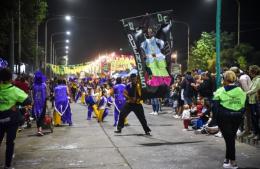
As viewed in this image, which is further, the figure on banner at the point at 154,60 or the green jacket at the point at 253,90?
the figure on banner at the point at 154,60

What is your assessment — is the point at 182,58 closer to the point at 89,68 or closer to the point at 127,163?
the point at 89,68

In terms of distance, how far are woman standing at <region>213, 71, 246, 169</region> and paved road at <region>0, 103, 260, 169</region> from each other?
1.42ft

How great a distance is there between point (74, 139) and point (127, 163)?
12.6 ft

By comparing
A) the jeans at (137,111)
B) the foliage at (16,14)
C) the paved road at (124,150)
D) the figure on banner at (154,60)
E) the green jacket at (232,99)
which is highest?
the foliage at (16,14)

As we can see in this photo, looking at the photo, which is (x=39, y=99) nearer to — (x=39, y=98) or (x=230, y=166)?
(x=39, y=98)

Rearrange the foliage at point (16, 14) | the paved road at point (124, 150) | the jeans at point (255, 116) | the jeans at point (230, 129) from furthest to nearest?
the foliage at point (16, 14) < the jeans at point (255, 116) < the paved road at point (124, 150) < the jeans at point (230, 129)

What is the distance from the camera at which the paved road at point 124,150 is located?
8656 mm

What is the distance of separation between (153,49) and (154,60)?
0.96 feet

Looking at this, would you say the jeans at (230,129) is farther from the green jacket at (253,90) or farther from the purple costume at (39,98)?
the purple costume at (39,98)

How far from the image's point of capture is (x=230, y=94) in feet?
27.4

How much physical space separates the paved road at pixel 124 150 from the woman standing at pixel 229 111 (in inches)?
17.0

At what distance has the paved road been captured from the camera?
8.66 m

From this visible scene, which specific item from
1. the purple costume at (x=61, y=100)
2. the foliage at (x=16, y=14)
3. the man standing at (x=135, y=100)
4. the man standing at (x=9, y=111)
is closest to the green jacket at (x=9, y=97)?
the man standing at (x=9, y=111)

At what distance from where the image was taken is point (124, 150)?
400 inches
